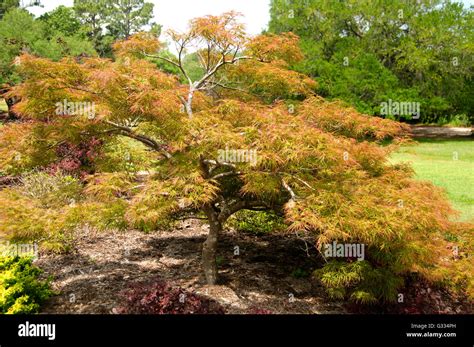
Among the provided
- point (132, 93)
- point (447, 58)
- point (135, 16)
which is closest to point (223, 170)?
point (132, 93)

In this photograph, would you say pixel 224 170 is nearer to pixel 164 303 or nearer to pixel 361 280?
pixel 164 303

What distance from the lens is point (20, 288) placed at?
5938mm

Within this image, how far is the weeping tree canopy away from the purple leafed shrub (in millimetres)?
942

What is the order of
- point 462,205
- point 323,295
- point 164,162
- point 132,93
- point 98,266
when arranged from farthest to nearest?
1. point 462,205
2. point 98,266
3. point 323,295
4. point 164,162
5. point 132,93

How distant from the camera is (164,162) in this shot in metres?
6.67

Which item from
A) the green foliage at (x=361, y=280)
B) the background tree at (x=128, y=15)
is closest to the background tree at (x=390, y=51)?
the background tree at (x=128, y=15)

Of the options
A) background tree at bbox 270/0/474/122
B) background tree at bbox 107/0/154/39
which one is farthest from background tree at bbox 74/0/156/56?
background tree at bbox 270/0/474/122

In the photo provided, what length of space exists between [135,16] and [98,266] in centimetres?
2731

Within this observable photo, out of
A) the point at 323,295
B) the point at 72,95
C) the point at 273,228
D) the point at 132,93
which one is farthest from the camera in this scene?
the point at 273,228

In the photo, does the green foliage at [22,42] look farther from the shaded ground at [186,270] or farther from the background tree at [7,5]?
the shaded ground at [186,270]

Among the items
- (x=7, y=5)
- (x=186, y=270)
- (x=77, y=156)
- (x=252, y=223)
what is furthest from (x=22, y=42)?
(x=186, y=270)
